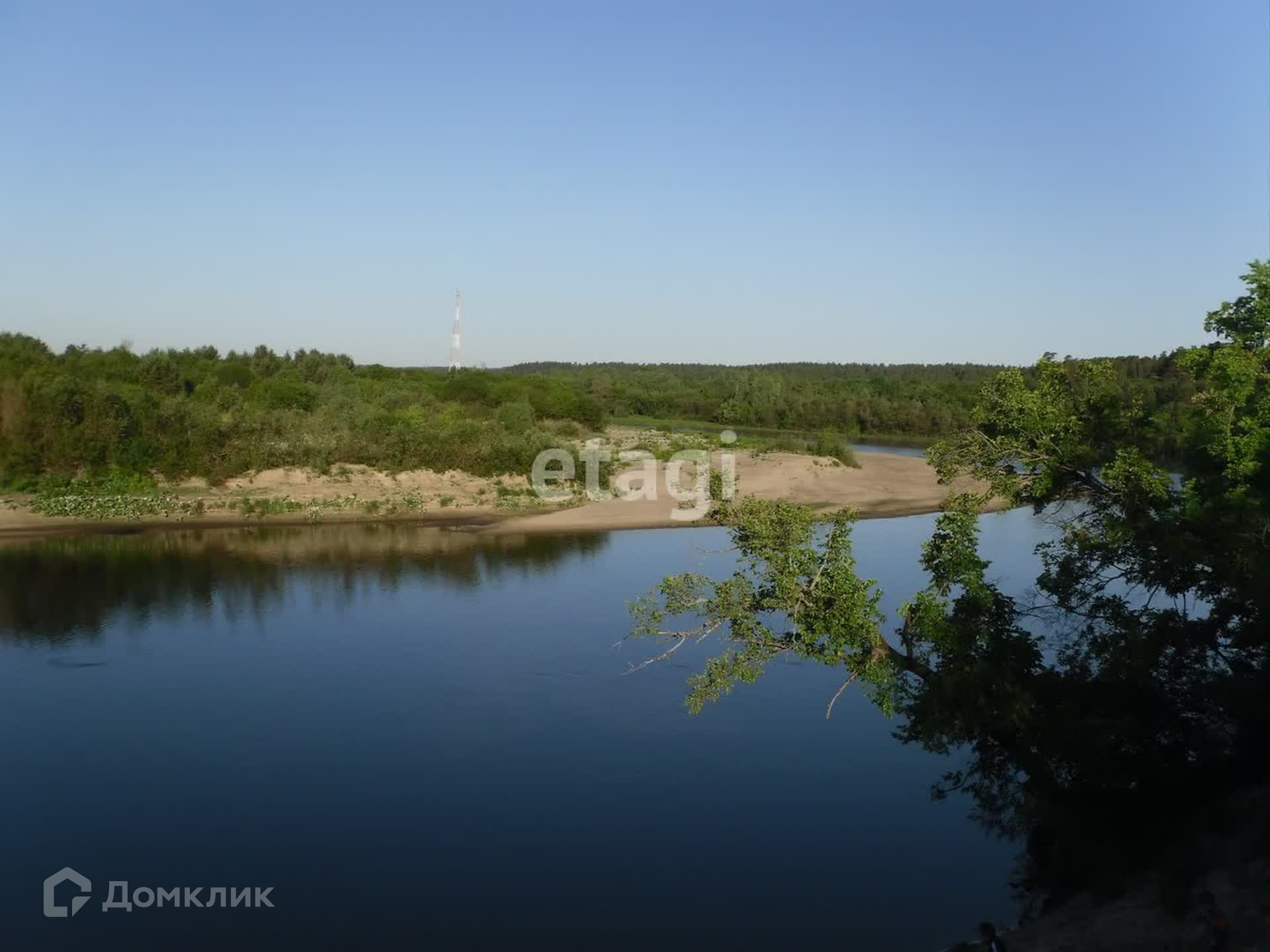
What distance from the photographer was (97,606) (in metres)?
27.9

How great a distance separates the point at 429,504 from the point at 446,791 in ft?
97.0

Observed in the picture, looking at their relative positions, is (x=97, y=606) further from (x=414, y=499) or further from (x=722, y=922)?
(x=722, y=922)

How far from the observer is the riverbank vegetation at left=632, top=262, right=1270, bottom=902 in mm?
12203

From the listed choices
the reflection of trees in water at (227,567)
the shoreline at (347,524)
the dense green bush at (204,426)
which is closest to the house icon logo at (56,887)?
the reflection of trees in water at (227,567)

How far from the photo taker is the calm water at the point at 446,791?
13.4m

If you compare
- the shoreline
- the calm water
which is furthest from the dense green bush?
the calm water

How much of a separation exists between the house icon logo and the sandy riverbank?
27.2m

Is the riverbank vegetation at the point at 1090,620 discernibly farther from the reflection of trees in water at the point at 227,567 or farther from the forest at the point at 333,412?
the reflection of trees in water at the point at 227,567

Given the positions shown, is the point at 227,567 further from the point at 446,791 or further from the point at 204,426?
the point at 446,791

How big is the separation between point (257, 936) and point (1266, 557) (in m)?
13.0

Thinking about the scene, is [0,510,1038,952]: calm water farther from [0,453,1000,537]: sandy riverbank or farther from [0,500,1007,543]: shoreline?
[0,453,1000,537]: sandy riverbank

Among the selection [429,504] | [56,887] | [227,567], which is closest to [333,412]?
[429,504]

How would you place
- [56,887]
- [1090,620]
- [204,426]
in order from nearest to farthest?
[1090,620], [56,887], [204,426]

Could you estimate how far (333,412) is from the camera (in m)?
57.7
